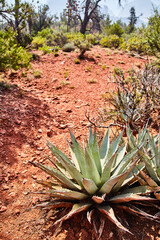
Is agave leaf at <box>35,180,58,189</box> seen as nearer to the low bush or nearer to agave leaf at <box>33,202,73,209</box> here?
agave leaf at <box>33,202,73,209</box>

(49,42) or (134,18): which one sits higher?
(134,18)

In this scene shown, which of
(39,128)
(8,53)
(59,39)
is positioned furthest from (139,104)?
(59,39)

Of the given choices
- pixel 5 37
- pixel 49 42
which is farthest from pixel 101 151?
pixel 49 42

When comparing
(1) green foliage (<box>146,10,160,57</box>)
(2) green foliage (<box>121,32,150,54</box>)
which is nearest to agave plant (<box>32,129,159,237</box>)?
(2) green foliage (<box>121,32,150,54</box>)

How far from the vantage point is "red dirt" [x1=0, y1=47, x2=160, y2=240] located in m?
1.82

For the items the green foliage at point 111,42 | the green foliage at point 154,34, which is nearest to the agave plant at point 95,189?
the green foliage at point 154,34

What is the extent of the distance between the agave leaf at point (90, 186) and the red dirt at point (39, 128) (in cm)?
31

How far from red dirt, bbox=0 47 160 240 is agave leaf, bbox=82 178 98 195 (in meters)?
0.31

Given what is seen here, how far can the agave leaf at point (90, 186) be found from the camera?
162 cm

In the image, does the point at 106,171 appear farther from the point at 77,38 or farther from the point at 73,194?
the point at 77,38

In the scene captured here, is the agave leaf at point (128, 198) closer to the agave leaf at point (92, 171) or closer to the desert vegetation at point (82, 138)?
the desert vegetation at point (82, 138)

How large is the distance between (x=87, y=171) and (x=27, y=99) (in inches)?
152

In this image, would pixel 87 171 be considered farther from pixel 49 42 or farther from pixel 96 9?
pixel 96 9

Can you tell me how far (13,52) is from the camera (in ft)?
16.6
